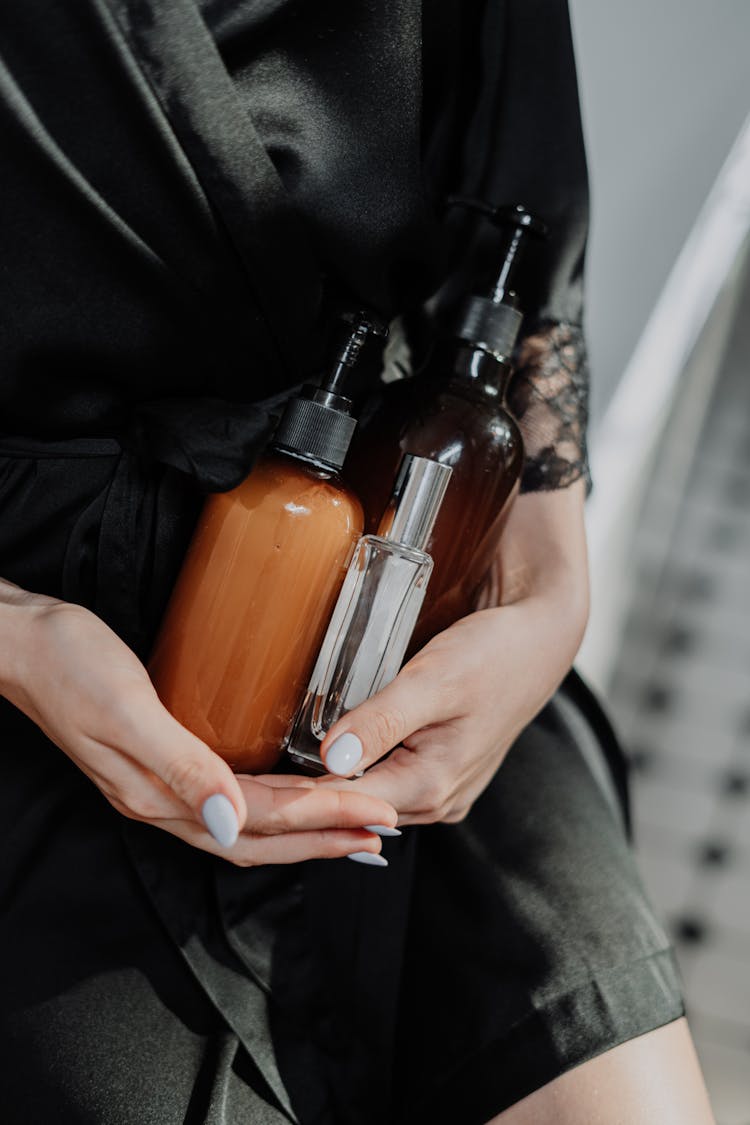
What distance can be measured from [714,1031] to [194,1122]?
1.31 meters

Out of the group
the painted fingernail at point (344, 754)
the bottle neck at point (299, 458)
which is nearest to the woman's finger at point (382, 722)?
the painted fingernail at point (344, 754)

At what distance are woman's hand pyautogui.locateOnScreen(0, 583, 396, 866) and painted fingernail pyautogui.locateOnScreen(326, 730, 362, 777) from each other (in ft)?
0.05

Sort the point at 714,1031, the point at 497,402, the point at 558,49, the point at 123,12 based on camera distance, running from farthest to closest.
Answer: the point at 714,1031, the point at 558,49, the point at 497,402, the point at 123,12

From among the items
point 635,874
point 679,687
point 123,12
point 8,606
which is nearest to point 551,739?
point 635,874

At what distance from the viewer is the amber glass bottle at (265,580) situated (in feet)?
→ 1.43

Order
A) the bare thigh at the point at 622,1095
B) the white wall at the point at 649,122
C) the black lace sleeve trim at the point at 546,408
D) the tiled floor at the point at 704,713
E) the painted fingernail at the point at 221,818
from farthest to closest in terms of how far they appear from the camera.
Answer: the tiled floor at the point at 704,713 → the white wall at the point at 649,122 → the black lace sleeve trim at the point at 546,408 → the bare thigh at the point at 622,1095 → the painted fingernail at the point at 221,818

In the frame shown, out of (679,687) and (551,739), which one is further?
(679,687)

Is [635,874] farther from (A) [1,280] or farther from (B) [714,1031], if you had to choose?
(B) [714,1031]

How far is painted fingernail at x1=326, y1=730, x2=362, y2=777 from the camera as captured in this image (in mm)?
423

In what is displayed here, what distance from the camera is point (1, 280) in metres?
0.43

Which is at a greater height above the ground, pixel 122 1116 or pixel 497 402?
pixel 497 402

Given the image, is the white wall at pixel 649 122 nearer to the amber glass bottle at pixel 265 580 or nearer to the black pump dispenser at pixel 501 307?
the black pump dispenser at pixel 501 307

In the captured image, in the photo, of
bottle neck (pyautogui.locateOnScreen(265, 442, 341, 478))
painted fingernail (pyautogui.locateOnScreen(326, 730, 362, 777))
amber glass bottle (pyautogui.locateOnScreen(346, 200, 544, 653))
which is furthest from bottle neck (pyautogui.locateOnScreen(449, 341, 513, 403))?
painted fingernail (pyautogui.locateOnScreen(326, 730, 362, 777))

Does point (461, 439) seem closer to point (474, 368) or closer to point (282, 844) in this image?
point (474, 368)
